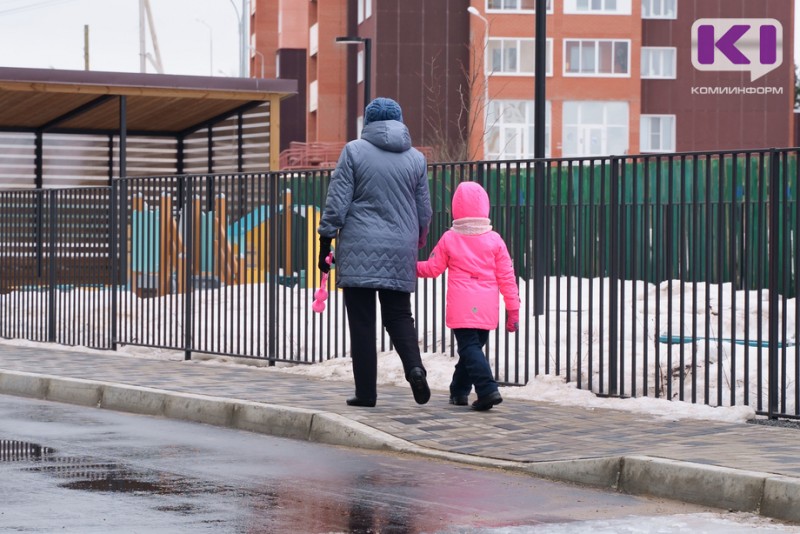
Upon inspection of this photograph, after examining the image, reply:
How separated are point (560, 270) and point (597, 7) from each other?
165ft

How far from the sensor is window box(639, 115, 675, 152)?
60.9m

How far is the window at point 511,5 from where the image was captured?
195 ft

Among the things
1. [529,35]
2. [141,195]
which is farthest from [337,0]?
[141,195]

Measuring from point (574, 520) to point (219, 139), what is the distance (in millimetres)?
22369

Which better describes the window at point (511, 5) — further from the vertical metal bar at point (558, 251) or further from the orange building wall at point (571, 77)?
the vertical metal bar at point (558, 251)

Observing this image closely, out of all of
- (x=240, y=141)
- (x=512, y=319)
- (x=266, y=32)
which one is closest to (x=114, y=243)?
(x=512, y=319)

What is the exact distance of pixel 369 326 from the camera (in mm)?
10148

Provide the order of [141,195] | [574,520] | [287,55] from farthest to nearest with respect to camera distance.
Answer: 1. [287,55]
2. [141,195]
3. [574,520]

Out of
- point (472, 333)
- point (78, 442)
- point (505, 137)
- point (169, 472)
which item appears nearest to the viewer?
point (169, 472)

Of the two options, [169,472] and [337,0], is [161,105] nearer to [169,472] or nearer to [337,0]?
[169,472]

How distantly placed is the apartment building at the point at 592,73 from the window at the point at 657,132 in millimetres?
41

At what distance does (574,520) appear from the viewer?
661cm

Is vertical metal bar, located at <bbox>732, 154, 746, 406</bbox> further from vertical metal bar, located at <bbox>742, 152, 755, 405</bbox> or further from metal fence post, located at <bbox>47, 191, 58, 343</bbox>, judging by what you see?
metal fence post, located at <bbox>47, 191, 58, 343</bbox>

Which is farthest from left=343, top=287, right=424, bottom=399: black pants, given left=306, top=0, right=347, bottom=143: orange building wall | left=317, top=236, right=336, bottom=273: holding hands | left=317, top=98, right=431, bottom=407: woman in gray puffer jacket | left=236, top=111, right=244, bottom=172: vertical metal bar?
left=306, top=0, right=347, bottom=143: orange building wall
